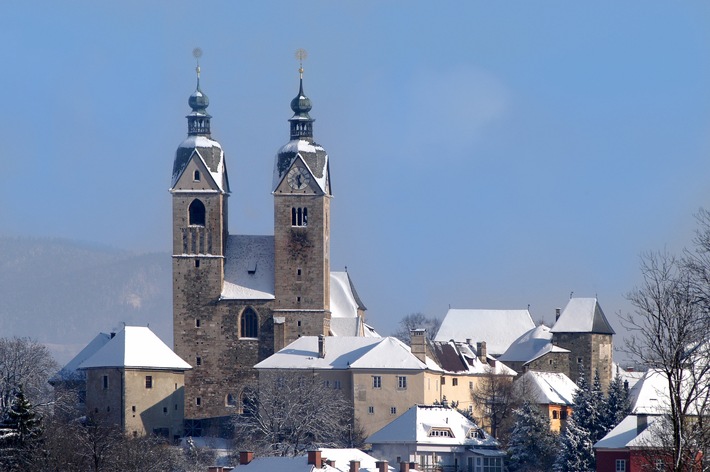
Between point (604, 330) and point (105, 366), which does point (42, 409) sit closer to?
point (105, 366)

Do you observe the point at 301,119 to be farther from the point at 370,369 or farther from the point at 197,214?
the point at 370,369

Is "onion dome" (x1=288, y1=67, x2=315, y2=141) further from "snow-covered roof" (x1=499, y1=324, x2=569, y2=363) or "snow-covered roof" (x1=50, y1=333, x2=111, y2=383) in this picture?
"snow-covered roof" (x1=499, y1=324, x2=569, y2=363)

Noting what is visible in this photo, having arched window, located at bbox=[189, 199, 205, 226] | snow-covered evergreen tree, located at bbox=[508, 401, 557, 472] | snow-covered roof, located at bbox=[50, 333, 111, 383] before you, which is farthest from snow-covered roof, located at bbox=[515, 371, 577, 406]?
snow-covered roof, located at bbox=[50, 333, 111, 383]

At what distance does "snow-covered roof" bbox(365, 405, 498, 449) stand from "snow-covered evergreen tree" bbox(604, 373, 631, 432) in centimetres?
548

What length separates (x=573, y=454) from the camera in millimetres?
70375

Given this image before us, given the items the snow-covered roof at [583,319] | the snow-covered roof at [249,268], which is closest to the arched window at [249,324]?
the snow-covered roof at [249,268]

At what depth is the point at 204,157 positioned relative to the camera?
8856cm

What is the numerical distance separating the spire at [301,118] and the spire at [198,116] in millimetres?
4356

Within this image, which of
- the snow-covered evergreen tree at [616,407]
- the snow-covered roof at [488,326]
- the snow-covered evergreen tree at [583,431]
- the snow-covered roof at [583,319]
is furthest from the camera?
the snow-covered roof at [488,326]

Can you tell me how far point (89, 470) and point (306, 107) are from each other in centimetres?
3646

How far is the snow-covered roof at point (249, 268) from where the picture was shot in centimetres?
8812

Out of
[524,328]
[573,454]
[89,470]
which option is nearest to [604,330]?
[524,328]

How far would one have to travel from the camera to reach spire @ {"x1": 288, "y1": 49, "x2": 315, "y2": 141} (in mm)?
90375

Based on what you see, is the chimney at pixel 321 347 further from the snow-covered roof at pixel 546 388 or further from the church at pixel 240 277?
the snow-covered roof at pixel 546 388
